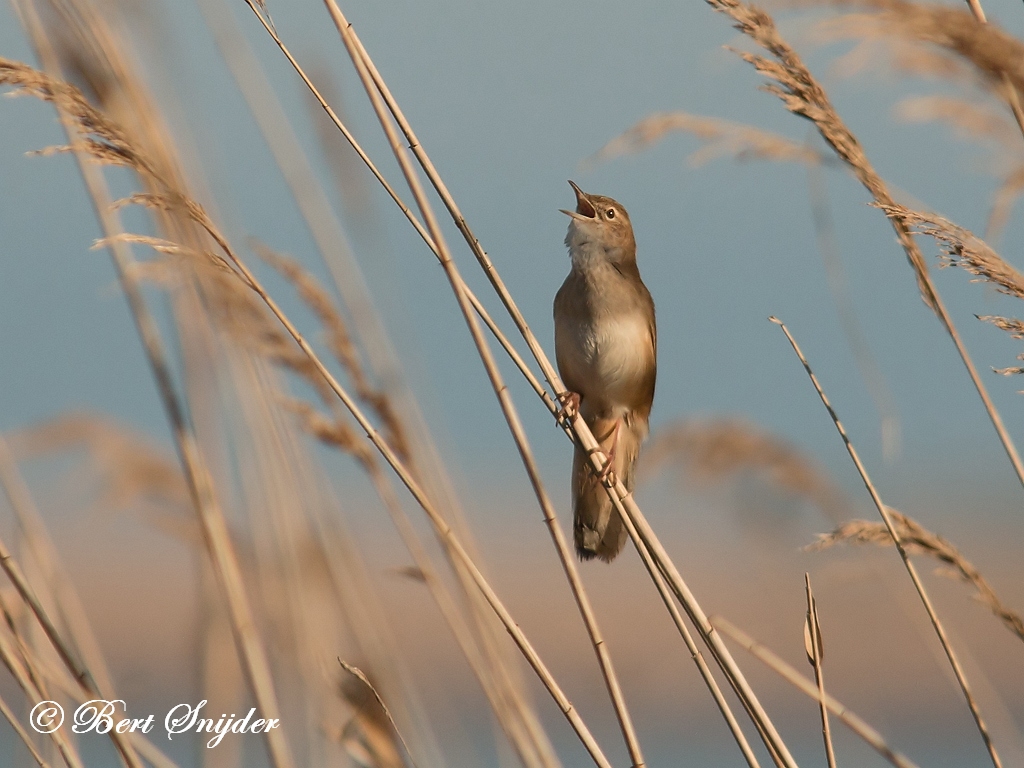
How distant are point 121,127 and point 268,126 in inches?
29.4

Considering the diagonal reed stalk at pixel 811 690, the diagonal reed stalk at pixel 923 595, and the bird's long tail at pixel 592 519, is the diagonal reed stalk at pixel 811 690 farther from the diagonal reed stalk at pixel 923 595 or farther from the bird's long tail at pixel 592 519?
the bird's long tail at pixel 592 519

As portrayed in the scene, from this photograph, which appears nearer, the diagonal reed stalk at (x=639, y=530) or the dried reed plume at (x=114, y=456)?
the diagonal reed stalk at (x=639, y=530)

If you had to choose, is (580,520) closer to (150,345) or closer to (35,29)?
(150,345)

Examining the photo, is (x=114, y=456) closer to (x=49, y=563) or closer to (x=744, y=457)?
(x=49, y=563)

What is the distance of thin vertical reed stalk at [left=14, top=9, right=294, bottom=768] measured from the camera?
6.70 ft

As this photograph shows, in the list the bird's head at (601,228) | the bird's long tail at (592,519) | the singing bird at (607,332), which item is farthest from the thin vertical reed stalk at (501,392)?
the bird's head at (601,228)

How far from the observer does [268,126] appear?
2617mm

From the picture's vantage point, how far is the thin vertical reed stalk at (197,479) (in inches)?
80.4

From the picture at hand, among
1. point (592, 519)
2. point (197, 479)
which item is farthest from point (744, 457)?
point (197, 479)

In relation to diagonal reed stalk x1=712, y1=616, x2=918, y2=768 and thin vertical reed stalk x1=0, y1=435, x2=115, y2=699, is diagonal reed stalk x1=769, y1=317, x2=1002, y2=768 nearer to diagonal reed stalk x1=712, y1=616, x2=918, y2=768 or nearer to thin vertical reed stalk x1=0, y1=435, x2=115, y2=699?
diagonal reed stalk x1=712, y1=616, x2=918, y2=768

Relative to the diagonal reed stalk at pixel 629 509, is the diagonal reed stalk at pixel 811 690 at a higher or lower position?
lower

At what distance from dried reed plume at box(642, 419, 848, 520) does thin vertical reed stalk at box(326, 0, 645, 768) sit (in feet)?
2.45

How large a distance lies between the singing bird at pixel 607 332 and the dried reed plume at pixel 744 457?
397mm

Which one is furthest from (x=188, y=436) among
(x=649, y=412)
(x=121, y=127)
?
(x=649, y=412)
